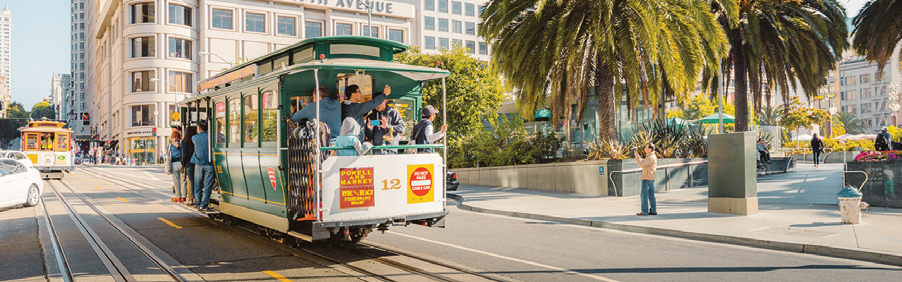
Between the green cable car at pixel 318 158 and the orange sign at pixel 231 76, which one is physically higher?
the orange sign at pixel 231 76

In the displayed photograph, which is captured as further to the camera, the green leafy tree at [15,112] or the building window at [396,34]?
the green leafy tree at [15,112]

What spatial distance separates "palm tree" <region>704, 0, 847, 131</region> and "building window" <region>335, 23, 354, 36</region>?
171 ft

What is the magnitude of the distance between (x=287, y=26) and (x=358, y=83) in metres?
59.4

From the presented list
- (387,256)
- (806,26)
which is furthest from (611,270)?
(806,26)

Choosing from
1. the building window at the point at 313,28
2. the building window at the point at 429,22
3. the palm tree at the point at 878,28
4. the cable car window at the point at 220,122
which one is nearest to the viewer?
the cable car window at the point at 220,122

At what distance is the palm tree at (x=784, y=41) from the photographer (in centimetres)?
1988

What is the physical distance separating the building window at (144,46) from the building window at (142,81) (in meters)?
1.79

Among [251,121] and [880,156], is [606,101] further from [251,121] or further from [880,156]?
[251,121]

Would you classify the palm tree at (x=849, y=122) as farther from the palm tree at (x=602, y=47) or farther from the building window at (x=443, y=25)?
the palm tree at (x=602, y=47)

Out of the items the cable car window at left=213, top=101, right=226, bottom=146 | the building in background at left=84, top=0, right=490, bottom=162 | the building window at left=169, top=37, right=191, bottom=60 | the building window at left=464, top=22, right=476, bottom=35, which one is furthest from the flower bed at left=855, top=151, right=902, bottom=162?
the building window at left=464, top=22, right=476, bottom=35

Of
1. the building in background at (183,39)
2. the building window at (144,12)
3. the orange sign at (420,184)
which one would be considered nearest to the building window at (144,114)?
the building in background at (183,39)

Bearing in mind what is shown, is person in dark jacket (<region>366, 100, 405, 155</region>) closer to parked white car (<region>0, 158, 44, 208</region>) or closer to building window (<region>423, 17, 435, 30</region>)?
parked white car (<region>0, 158, 44, 208</region>)

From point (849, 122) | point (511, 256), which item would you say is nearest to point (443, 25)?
point (849, 122)

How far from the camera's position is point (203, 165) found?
36.1ft
